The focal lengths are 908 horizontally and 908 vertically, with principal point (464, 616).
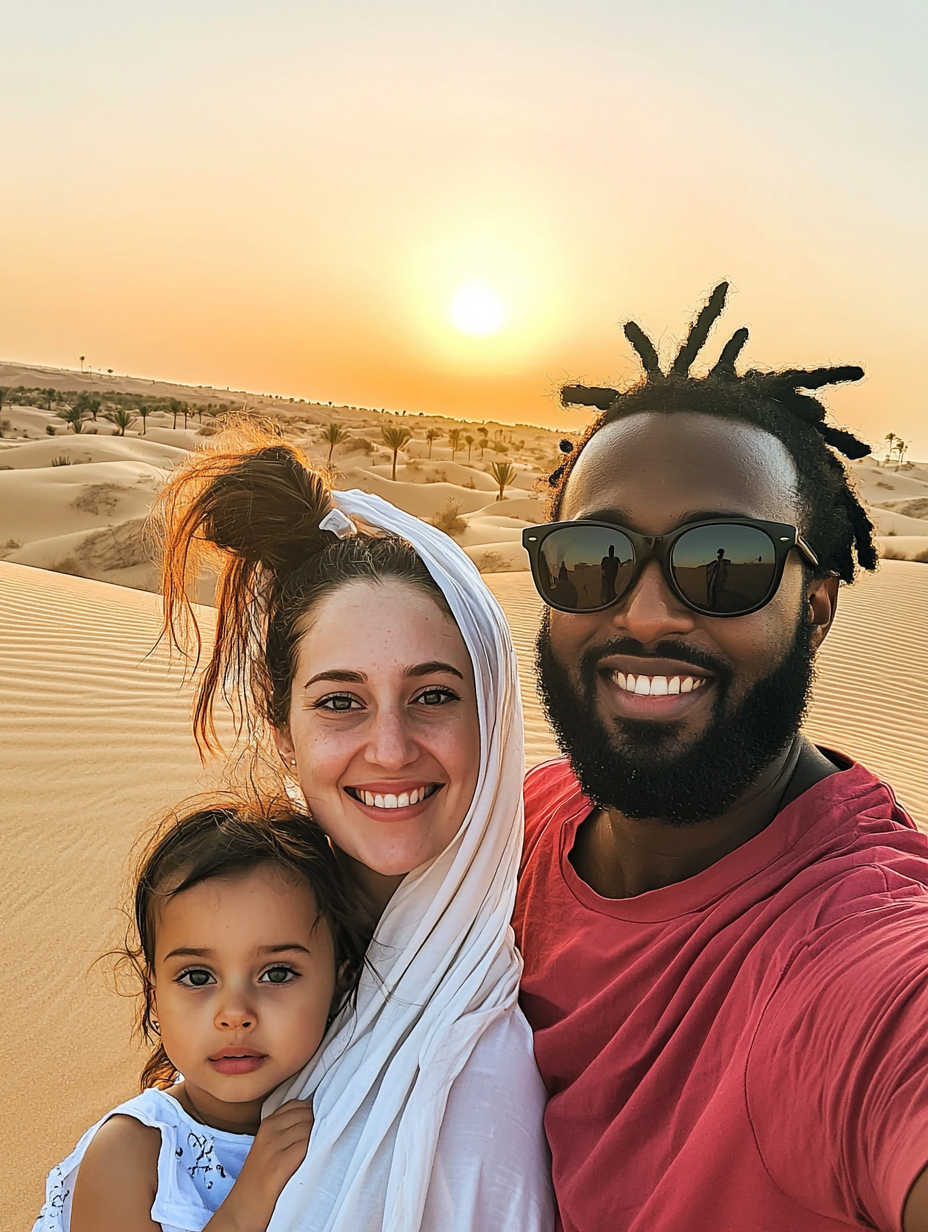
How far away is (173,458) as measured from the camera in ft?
108

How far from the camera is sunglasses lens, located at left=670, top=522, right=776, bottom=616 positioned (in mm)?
1719

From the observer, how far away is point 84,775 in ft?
18.6

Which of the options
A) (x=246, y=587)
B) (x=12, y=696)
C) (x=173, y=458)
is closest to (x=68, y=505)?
(x=173, y=458)

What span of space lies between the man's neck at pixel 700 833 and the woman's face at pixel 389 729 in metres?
0.36

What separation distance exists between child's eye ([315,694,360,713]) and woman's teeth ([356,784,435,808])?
0.58 feet

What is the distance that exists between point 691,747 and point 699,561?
0.35 m

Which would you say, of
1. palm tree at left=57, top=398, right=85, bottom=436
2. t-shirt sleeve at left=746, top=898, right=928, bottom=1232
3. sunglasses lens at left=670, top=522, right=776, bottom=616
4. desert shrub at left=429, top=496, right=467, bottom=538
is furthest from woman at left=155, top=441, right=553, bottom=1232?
palm tree at left=57, top=398, right=85, bottom=436

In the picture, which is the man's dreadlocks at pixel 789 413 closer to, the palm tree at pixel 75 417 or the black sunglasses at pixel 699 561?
the black sunglasses at pixel 699 561

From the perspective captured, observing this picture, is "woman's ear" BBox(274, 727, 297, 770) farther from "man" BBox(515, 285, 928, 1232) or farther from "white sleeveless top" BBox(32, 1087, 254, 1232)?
"white sleeveless top" BBox(32, 1087, 254, 1232)

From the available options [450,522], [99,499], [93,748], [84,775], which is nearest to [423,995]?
[84,775]

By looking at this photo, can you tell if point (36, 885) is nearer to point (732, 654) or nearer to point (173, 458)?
point (732, 654)

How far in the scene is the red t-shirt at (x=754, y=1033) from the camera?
1061 mm

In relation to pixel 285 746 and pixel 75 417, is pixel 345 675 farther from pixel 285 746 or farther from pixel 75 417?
pixel 75 417

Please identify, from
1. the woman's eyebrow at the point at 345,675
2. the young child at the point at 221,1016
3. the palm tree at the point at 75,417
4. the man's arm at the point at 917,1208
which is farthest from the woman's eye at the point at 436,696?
the palm tree at the point at 75,417
